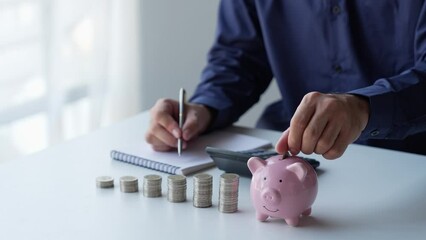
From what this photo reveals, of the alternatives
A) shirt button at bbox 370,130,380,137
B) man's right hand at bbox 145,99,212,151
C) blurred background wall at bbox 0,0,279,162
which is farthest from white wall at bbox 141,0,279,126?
shirt button at bbox 370,130,380,137

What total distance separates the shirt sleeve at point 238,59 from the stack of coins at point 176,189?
1.55 feet

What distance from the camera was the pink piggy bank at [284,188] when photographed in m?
0.92

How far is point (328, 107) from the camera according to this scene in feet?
3.23

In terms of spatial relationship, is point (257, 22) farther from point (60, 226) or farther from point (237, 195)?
point (60, 226)

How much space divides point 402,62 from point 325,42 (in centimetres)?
16

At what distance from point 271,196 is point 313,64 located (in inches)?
24.9

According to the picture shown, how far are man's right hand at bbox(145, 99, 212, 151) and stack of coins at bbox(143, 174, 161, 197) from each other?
0.19 meters

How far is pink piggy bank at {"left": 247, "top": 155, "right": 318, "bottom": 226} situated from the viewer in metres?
0.92

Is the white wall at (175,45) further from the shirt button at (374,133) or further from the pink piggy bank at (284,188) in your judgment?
the pink piggy bank at (284,188)

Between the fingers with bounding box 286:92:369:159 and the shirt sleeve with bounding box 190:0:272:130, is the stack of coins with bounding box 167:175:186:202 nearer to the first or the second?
the fingers with bounding box 286:92:369:159

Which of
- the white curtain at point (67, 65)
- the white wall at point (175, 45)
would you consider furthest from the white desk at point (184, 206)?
the white wall at point (175, 45)

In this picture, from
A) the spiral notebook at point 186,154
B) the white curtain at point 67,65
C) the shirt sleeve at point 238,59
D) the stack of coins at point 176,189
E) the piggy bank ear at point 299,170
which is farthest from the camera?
the white curtain at point 67,65

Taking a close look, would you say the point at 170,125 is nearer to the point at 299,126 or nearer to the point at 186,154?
the point at 186,154

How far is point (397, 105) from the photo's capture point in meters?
1.15
